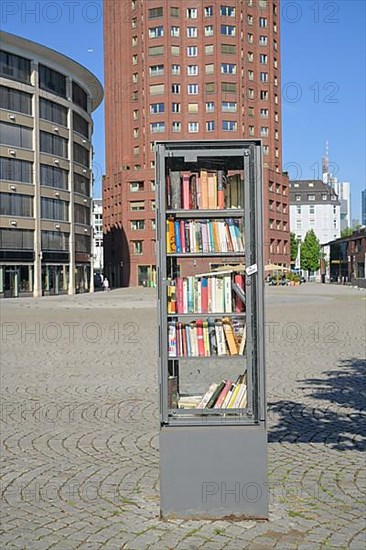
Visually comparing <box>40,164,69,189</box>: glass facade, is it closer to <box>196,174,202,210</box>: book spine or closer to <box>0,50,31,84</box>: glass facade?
<box>0,50,31,84</box>: glass facade

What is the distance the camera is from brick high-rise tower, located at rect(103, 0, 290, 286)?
296 feet

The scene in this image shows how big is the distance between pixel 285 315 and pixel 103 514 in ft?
80.8

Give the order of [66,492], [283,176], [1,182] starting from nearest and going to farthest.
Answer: [66,492]
[1,182]
[283,176]

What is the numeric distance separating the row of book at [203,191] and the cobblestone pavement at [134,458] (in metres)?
2.46

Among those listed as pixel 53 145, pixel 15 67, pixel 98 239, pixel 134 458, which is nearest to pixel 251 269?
pixel 134 458

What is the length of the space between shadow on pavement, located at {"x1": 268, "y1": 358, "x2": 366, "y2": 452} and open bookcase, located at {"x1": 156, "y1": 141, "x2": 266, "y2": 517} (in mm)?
2382

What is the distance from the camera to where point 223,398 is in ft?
18.2

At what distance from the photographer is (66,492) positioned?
6055mm

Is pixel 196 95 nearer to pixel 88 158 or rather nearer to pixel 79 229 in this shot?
pixel 88 158

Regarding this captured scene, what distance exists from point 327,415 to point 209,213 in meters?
4.49

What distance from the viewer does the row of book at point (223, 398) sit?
18.2 ft

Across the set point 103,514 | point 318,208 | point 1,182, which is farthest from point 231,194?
point 318,208

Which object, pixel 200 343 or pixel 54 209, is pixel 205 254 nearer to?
pixel 200 343

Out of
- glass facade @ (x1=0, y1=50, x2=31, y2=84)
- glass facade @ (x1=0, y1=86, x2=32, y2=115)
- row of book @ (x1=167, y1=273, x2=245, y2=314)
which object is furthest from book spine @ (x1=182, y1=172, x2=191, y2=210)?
glass facade @ (x1=0, y1=50, x2=31, y2=84)
